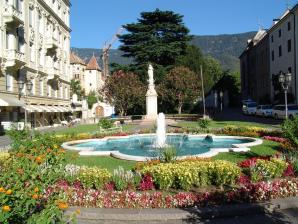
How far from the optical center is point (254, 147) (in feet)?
55.3

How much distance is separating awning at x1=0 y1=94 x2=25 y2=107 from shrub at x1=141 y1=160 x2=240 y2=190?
80.8 ft

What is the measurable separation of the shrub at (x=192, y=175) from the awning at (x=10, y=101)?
80.8ft

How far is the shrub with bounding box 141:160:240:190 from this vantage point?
348 inches

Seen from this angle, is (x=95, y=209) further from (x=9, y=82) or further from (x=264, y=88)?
(x=264, y=88)

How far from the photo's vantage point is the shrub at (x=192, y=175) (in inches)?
348

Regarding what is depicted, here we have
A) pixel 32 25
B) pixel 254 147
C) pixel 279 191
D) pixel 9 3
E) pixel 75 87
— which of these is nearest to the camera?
pixel 279 191

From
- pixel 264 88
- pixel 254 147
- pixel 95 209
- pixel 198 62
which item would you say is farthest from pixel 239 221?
pixel 264 88

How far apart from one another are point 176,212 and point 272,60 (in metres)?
53.9

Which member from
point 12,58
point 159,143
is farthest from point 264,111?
point 159,143

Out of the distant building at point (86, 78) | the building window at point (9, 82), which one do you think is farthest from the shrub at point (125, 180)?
the distant building at point (86, 78)

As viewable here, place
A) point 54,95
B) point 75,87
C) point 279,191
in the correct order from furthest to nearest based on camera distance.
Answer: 1. point 75,87
2. point 54,95
3. point 279,191

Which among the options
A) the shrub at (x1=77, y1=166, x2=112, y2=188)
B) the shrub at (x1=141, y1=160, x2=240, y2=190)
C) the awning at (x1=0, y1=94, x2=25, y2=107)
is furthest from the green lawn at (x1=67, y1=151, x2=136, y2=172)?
the awning at (x1=0, y1=94, x2=25, y2=107)

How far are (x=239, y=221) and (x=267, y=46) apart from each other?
57.6m

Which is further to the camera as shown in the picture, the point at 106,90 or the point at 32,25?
the point at 106,90
